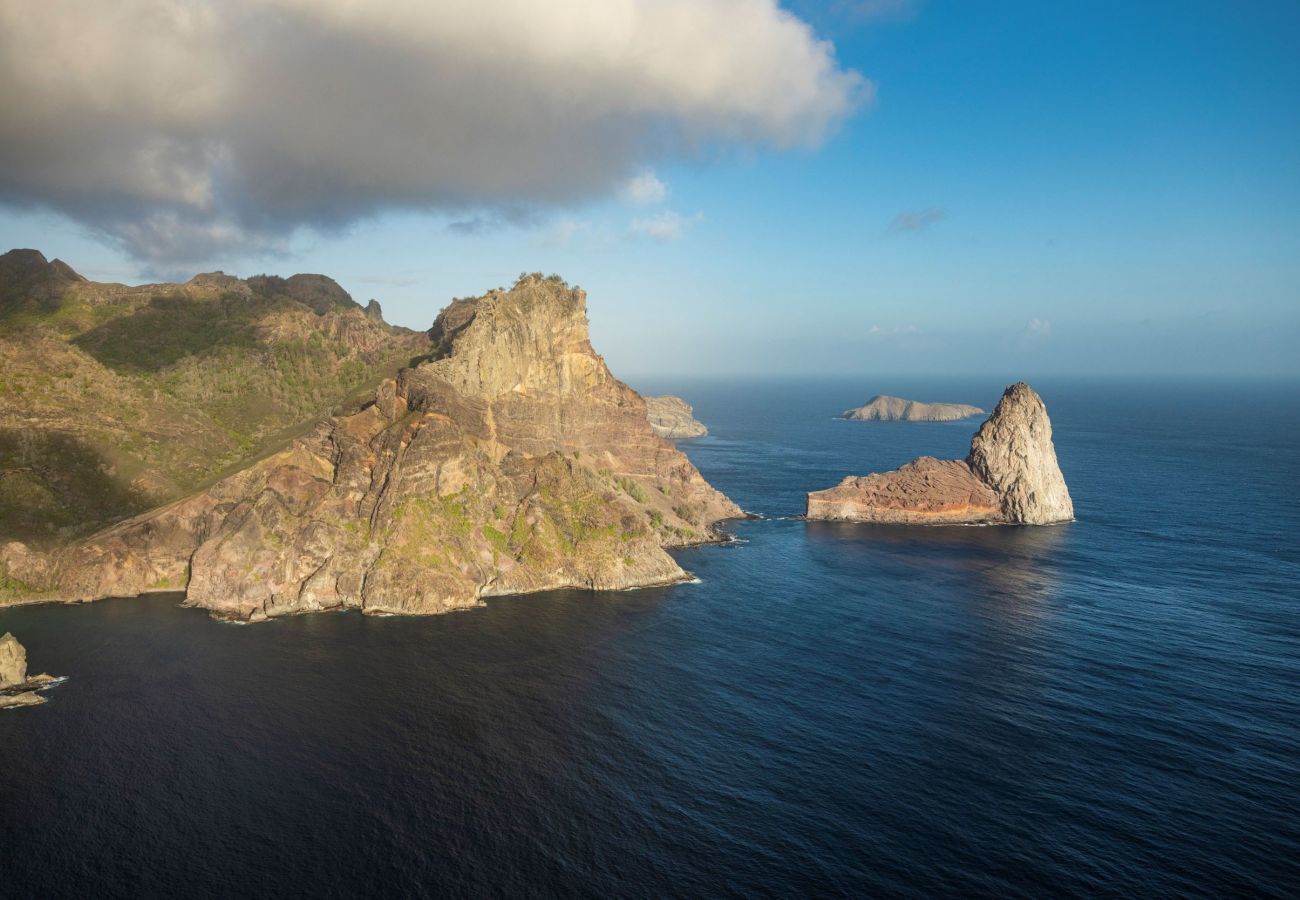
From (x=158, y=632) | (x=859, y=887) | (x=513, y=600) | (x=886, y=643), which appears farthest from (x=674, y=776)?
(x=158, y=632)

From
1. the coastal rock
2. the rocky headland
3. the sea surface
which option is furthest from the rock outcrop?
the coastal rock

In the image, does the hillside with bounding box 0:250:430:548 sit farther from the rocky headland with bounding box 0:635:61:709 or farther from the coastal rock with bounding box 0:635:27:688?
the rocky headland with bounding box 0:635:61:709

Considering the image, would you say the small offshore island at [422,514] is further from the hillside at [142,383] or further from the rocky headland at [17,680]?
the rocky headland at [17,680]

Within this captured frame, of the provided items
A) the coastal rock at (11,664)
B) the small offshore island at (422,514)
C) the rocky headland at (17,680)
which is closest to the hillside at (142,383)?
the small offshore island at (422,514)

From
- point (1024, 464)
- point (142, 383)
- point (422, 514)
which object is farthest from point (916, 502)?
point (142, 383)

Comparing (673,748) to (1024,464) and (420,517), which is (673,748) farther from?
(1024,464)

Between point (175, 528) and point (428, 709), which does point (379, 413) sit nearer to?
point (175, 528)
